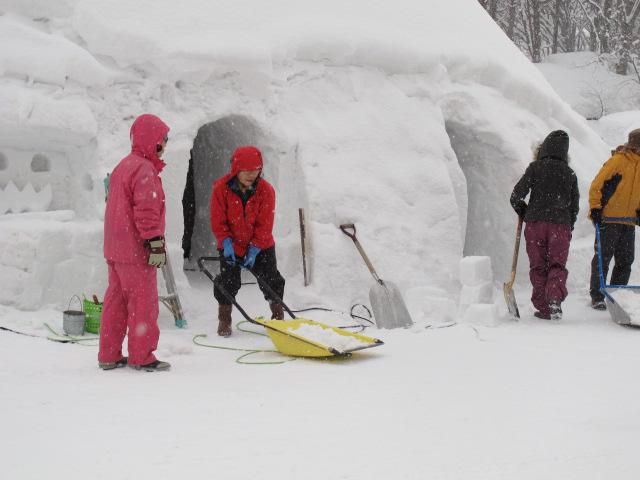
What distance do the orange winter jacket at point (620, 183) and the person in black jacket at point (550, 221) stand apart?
0.33 m

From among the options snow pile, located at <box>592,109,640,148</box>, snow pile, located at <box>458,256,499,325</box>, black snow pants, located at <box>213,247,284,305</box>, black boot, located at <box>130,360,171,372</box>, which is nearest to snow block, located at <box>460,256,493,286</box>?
snow pile, located at <box>458,256,499,325</box>

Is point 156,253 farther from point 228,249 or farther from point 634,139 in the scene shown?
point 634,139

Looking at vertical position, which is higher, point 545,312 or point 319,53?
point 319,53

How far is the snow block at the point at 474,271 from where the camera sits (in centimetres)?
603

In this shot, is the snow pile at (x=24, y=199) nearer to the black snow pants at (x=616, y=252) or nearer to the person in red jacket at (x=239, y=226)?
the person in red jacket at (x=239, y=226)

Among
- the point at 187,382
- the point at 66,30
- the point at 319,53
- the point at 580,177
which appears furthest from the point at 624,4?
the point at 187,382

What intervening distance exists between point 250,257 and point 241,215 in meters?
0.33

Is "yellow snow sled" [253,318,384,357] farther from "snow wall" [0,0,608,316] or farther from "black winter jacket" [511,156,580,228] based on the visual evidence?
"black winter jacket" [511,156,580,228]

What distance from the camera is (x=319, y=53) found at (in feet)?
23.4

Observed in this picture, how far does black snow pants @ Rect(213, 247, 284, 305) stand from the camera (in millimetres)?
5562

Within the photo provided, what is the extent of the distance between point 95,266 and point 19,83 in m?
1.59

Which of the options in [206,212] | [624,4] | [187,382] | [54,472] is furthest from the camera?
[624,4]

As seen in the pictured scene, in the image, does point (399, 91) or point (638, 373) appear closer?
point (638, 373)

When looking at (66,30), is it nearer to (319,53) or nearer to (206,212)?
(319,53)
